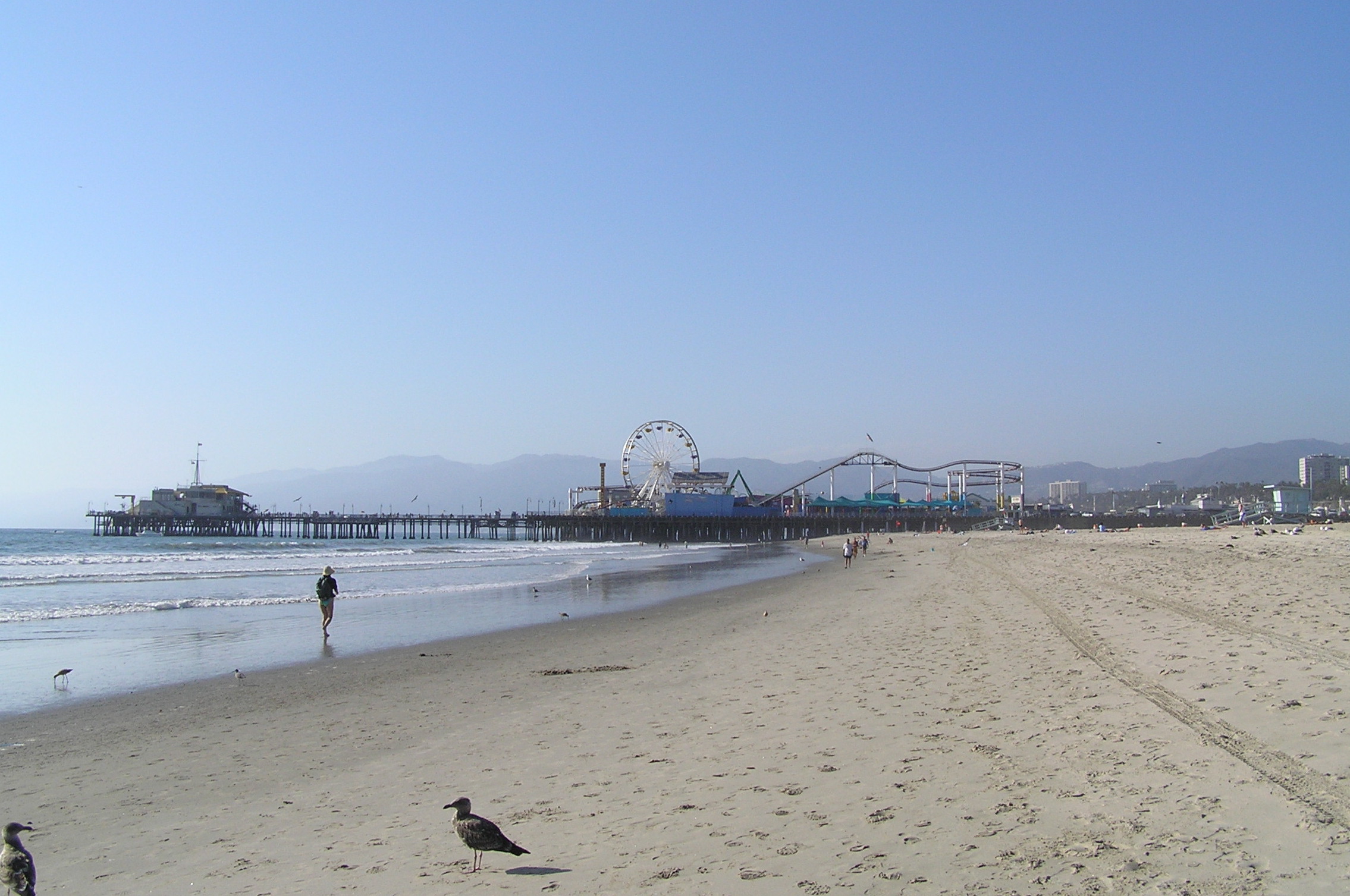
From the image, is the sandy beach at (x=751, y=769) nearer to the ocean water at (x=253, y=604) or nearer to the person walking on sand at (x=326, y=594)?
the ocean water at (x=253, y=604)

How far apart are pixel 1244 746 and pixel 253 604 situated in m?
19.3

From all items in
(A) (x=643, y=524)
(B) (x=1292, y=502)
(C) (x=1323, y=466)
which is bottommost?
(A) (x=643, y=524)

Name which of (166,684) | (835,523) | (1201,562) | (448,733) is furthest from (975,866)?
(835,523)

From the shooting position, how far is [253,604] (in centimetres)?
1958

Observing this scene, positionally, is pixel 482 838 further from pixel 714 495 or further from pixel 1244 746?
pixel 714 495

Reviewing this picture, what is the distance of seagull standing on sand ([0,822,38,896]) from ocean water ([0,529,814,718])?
5.58 metres

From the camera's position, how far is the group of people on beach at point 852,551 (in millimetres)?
33062

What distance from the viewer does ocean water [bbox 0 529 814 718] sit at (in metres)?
11.4

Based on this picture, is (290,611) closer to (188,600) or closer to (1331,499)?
(188,600)

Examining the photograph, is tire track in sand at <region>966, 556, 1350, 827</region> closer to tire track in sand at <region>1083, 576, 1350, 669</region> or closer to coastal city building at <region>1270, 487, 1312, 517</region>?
tire track in sand at <region>1083, 576, 1350, 669</region>

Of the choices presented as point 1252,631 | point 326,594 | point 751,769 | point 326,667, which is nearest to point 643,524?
point 326,594

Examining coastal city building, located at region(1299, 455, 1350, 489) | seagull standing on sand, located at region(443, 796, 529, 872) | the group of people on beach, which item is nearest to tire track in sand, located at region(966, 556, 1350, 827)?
seagull standing on sand, located at region(443, 796, 529, 872)

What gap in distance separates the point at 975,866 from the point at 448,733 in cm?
468

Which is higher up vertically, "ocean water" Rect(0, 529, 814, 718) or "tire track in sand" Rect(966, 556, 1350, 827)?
"tire track in sand" Rect(966, 556, 1350, 827)
